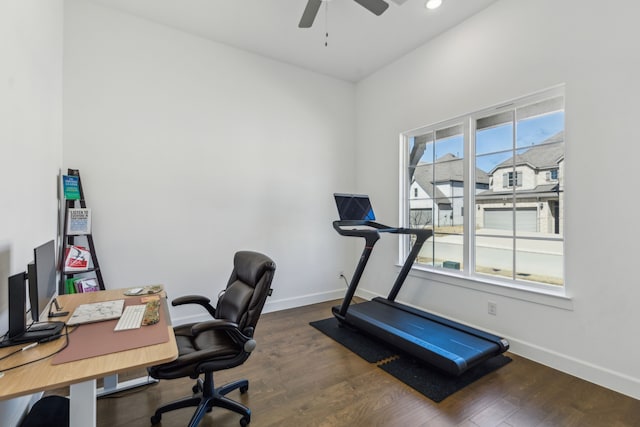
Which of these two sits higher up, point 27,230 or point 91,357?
point 27,230

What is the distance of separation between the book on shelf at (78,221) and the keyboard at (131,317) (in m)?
1.29

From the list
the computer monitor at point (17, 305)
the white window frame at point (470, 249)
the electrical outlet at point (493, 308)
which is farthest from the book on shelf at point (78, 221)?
the electrical outlet at point (493, 308)

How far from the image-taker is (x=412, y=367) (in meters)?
2.49

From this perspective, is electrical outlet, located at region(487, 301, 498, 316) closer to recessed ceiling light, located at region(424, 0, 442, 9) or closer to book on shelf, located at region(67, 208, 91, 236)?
recessed ceiling light, located at region(424, 0, 442, 9)

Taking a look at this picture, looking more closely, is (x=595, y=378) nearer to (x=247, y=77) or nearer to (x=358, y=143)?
(x=358, y=143)

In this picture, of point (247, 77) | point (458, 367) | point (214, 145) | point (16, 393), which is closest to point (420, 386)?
point (458, 367)

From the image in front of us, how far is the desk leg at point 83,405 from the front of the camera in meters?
1.16

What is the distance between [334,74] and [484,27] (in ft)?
6.65

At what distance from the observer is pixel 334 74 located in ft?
14.4

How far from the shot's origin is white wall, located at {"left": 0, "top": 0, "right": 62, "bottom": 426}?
161cm

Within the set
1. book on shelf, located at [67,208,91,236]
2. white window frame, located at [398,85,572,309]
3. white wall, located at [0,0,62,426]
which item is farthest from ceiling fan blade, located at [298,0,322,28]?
book on shelf, located at [67,208,91,236]

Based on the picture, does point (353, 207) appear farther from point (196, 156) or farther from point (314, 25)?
point (314, 25)

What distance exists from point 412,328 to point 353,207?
56.4 inches

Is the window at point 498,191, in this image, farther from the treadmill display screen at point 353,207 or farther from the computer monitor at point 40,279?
the computer monitor at point 40,279
